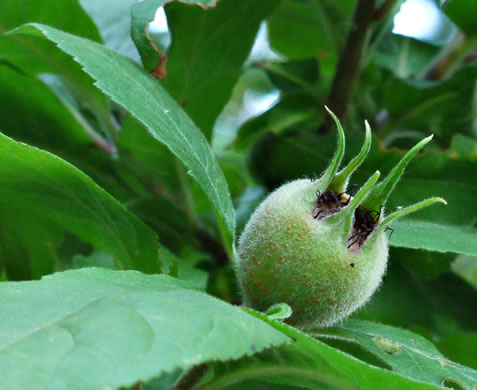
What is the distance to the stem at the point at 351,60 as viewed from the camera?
173 cm

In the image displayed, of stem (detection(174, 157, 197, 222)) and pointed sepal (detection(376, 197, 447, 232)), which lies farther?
stem (detection(174, 157, 197, 222))

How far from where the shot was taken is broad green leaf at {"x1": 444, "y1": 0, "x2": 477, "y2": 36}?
192 centimetres

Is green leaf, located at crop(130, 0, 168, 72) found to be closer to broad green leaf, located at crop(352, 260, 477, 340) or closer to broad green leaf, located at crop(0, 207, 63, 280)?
broad green leaf, located at crop(0, 207, 63, 280)

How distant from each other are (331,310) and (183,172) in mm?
764

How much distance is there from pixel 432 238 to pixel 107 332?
2.37ft

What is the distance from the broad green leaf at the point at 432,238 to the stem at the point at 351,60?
55 cm

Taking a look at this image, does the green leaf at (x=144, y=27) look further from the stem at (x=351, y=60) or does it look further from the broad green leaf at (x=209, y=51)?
the stem at (x=351, y=60)

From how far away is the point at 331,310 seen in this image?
3.51 ft

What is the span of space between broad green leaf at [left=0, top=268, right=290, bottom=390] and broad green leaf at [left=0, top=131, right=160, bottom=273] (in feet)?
0.93

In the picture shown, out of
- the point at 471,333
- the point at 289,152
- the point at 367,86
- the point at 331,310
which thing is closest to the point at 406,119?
the point at 367,86

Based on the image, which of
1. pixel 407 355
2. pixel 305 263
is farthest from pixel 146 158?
pixel 407 355

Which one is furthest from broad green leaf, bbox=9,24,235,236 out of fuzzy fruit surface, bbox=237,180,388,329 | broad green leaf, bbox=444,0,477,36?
broad green leaf, bbox=444,0,477,36

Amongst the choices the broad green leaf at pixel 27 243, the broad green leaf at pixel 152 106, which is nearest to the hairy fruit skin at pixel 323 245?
the broad green leaf at pixel 152 106

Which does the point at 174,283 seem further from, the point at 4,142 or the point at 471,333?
the point at 471,333
